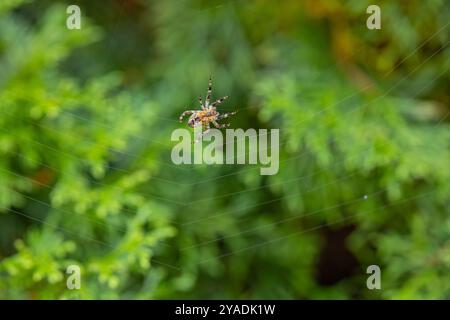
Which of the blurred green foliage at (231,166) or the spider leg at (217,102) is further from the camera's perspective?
the spider leg at (217,102)

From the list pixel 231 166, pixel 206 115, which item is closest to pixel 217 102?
pixel 206 115

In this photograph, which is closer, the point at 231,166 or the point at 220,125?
the point at 231,166

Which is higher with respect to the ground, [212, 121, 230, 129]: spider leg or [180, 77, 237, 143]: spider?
[180, 77, 237, 143]: spider

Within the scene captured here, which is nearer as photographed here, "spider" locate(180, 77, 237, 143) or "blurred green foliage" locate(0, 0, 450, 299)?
"blurred green foliage" locate(0, 0, 450, 299)

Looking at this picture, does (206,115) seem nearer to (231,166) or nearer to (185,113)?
(185,113)

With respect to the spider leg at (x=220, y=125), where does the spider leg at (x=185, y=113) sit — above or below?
above

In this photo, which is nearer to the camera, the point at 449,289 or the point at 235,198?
the point at 449,289
